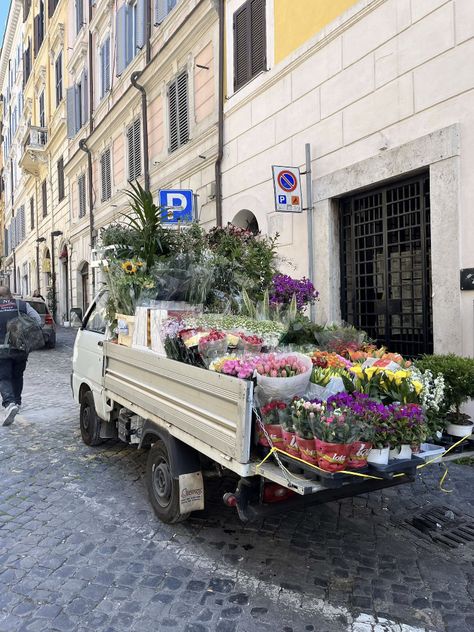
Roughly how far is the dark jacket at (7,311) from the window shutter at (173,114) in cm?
663

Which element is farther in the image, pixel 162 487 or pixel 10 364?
pixel 10 364

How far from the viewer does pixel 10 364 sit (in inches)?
263

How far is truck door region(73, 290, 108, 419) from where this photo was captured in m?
4.96

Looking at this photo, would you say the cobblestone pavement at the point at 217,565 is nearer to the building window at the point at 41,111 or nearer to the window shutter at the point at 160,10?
the window shutter at the point at 160,10

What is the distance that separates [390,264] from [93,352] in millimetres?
3954

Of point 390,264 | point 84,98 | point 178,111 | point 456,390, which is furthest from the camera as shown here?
point 84,98

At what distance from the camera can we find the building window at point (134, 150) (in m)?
14.2

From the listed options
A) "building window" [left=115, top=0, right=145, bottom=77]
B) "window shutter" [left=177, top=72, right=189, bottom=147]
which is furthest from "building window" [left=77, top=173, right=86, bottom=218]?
"window shutter" [left=177, top=72, right=189, bottom=147]

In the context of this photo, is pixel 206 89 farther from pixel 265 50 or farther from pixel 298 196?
pixel 298 196

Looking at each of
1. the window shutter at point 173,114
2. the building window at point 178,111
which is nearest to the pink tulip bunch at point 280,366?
the building window at point 178,111

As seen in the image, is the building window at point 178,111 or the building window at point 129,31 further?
the building window at point 129,31

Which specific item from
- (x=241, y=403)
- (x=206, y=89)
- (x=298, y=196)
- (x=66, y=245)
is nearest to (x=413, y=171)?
(x=298, y=196)

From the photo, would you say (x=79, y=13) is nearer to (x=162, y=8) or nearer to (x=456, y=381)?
(x=162, y=8)

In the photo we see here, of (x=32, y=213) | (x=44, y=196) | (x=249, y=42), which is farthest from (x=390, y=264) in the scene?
(x=32, y=213)
